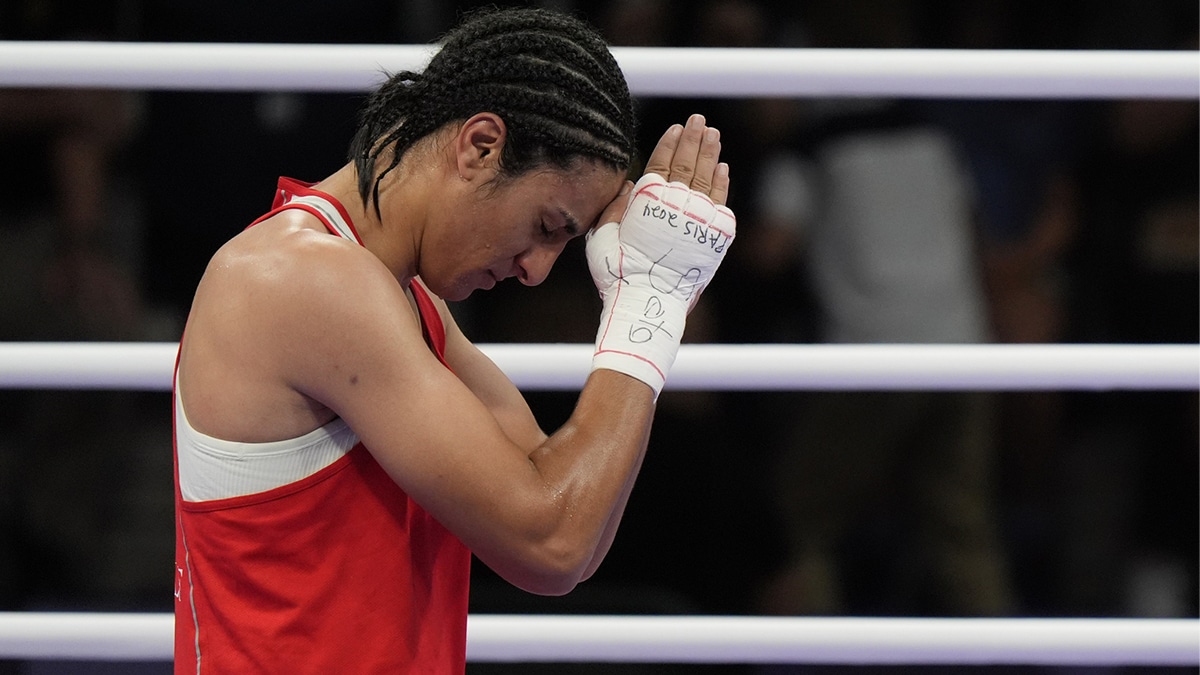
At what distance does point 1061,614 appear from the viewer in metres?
3.28

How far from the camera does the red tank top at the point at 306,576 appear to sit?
120cm

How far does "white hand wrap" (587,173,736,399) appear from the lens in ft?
4.14

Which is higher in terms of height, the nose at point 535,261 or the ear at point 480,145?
the ear at point 480,145

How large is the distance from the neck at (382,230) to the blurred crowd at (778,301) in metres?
1.15

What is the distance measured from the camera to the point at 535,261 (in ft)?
4.29

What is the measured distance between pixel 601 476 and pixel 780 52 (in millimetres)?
609

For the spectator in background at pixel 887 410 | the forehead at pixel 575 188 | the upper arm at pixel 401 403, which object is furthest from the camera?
the spectator in background at pixel 887 410

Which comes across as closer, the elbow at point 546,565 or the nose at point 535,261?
the elbow at point 546,565

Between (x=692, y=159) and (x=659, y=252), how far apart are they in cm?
13

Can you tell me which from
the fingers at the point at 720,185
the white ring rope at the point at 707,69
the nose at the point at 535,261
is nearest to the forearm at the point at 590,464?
the nose at the point at 535,261

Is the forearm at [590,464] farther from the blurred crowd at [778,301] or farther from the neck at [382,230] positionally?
the blurred crowd at [778,301]

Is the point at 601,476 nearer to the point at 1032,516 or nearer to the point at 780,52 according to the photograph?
the point at 780,52

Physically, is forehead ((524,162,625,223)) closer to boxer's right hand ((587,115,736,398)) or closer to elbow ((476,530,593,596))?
boxer's right hand ((587,115,736,398))

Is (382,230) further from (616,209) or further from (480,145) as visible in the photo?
(616,209)
